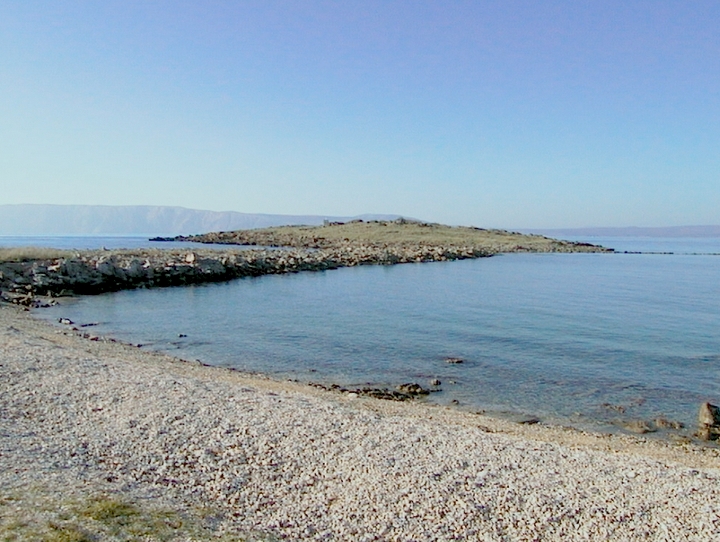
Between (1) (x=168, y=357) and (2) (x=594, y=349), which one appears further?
(2) (x=594, y=349)

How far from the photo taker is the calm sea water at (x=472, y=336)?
13922 millimetres

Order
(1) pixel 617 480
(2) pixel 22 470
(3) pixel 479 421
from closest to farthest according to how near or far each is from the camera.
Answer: (2) pixel 22 470 → (1) pixel 617 480 → (3) pixel 479 421

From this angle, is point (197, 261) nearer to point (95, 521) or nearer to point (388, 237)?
point (95, 521)

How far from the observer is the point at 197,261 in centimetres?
4134

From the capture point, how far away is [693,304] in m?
29.3

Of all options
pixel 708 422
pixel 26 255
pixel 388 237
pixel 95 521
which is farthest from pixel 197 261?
pixel 388 237

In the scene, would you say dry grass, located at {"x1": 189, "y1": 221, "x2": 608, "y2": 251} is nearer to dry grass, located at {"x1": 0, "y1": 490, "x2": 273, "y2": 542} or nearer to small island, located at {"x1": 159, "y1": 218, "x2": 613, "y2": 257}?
small island, located at {"x1": 159, "y1": 218, "x2": 613, "y2": 257}

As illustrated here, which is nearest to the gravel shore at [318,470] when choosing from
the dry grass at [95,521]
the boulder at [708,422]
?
the dry grass at [95,521]

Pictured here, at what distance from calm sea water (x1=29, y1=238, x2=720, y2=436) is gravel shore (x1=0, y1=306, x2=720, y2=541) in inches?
118

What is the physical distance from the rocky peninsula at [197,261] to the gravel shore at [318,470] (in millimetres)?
20219

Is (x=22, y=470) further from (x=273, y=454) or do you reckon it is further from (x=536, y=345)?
(x=536, y=345)

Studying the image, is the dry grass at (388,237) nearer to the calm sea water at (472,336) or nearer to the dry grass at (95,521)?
the calm sea water at (472,336)

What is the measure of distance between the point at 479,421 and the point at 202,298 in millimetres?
22809

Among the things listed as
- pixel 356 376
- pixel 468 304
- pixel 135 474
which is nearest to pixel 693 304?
pixel 468 304
